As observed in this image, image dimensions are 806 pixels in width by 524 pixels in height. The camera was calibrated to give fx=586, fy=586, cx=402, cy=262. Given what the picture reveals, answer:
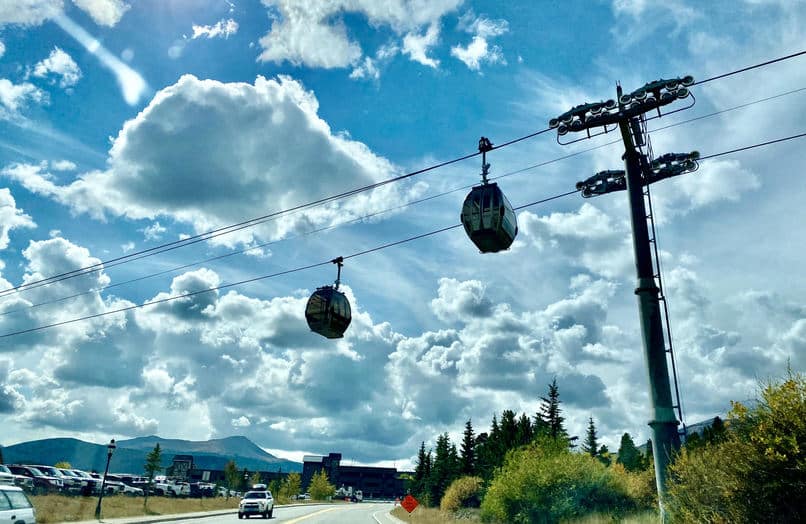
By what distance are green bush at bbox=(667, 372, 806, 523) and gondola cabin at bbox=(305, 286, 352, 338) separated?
10941 mm

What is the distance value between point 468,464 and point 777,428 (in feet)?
236

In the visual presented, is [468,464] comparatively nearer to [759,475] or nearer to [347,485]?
[759,475]

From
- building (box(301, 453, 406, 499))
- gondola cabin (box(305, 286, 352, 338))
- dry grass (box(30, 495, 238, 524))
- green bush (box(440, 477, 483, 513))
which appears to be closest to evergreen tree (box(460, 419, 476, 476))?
green bush (box(440, 477, 483, 513))

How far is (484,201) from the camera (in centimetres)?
1433

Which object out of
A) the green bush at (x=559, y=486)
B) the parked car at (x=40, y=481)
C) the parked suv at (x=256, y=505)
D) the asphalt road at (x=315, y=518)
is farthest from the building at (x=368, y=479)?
the green bush at (x=559, y=486)

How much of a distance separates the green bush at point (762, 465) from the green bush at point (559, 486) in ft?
48.6

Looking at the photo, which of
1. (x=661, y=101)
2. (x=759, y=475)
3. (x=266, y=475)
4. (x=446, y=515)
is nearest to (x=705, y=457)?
(x=759, y=475)

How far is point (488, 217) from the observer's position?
1421 cm

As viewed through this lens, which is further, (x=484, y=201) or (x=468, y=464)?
(x=468, y=464)

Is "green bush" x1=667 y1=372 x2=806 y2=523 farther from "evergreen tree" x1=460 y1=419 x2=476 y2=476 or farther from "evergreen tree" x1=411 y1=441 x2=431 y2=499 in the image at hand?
"evergreen tree" x1=411 y1=441 x2=431 y2=499

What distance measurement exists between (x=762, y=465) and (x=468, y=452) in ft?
238

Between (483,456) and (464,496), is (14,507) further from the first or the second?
(483,456)

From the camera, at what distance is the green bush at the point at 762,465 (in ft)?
29.6

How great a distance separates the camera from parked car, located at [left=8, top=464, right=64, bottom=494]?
124 ft
